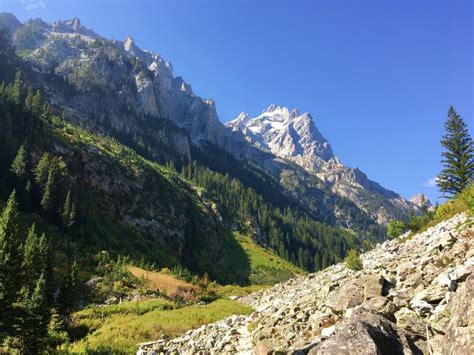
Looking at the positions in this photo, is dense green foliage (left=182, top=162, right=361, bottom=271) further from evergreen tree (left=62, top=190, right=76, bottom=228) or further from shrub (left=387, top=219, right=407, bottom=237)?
shrub (left=387, top=219, right=407, bottom=237)

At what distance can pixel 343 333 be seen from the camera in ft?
36.5

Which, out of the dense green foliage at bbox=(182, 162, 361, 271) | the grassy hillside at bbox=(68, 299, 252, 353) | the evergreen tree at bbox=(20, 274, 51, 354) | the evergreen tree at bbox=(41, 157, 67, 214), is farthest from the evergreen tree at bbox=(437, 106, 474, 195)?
the dense green foliage at bbox=(182, 162, 361, 271)

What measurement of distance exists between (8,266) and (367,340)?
23010 millimetres

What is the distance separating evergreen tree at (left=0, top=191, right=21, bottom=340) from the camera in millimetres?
22312

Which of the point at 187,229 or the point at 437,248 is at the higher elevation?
the point at 187,229

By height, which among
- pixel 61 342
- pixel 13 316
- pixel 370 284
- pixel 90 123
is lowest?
pixel 61 342

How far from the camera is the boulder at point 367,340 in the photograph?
10.5m

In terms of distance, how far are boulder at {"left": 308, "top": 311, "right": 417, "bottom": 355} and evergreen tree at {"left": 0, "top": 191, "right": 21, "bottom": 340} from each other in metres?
20.3

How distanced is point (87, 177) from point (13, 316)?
2791 inches

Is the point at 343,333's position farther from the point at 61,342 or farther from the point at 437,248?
the point at 61,342

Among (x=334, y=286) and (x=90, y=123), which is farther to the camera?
(x=90, y=123)

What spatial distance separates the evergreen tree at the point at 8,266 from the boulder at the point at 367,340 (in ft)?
66.7

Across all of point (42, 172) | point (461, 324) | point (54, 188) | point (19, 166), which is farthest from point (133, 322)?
point (19, 166)

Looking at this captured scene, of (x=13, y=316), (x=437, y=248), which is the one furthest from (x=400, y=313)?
(x=13, y=316)
